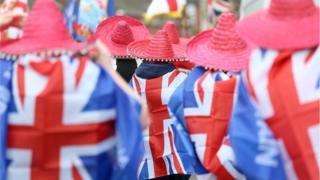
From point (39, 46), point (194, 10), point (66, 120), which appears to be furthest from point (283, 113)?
point (194, 10)

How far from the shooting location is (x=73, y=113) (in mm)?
2844

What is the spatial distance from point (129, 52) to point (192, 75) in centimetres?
114

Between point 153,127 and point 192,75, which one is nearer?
point 192,75

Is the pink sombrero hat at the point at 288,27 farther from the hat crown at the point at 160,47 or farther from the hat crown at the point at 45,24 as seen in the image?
the hat crown at the point at 160,47

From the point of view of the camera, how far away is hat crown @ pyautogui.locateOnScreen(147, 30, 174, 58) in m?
4.54

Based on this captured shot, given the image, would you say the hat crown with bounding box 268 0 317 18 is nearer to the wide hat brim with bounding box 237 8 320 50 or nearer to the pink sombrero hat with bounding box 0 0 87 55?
the wide hat brim with bounding box 237 8 320 50

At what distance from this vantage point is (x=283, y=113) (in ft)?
9.23

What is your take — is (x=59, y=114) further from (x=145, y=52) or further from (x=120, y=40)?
(x=120, y=40)

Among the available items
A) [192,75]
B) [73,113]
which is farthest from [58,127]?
[192,75]

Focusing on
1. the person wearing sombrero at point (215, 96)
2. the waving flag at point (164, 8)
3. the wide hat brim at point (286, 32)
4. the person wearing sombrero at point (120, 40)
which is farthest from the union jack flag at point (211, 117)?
the waving flag at point (164, 8)

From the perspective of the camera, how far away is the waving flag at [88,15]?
5.84 metres

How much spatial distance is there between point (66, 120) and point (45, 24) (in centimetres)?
48

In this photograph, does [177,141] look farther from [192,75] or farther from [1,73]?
[1,73]

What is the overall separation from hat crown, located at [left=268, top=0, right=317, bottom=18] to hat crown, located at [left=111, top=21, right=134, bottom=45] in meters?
2.25
